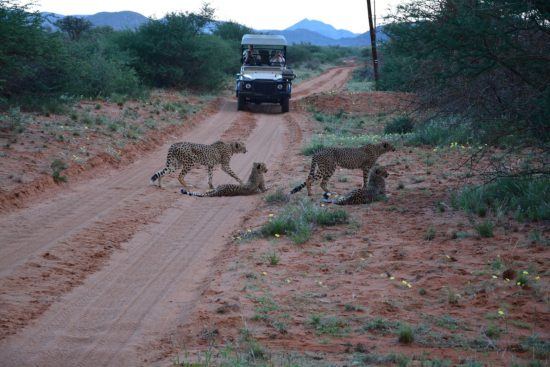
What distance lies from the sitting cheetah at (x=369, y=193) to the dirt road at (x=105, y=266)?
5.33 ft

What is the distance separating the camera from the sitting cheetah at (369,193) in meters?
12.7

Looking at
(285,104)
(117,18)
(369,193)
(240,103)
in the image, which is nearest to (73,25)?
(240,103)

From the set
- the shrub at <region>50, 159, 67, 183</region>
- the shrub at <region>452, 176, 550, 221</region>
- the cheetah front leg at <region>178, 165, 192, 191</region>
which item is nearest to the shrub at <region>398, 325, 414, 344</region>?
the shrub at <region>452, 176, 550, 221</region>

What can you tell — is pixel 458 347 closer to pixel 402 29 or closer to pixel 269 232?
pixel 269 232

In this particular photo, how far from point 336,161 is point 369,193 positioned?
105cm

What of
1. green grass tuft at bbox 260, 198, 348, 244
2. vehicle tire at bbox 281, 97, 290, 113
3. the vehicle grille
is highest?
the vehicle grille

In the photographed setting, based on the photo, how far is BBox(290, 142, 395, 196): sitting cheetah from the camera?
523 inches

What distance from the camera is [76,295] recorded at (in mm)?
7770

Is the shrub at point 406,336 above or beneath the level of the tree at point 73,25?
beneath

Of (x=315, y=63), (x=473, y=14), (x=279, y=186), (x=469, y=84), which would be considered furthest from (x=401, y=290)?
(x=315, y=63)

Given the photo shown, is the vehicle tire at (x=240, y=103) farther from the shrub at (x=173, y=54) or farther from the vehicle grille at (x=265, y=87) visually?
the shrub at (x=173, y=54)

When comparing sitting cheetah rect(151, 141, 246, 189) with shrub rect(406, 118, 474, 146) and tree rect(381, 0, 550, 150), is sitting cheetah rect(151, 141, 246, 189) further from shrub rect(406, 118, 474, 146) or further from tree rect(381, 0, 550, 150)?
shrub rect(406, 118, 474, 146)

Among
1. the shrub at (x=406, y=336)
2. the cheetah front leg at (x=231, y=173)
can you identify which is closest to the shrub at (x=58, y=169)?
the cheetah front leg at (x=231, y=173)

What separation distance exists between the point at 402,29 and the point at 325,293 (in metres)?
6.51
